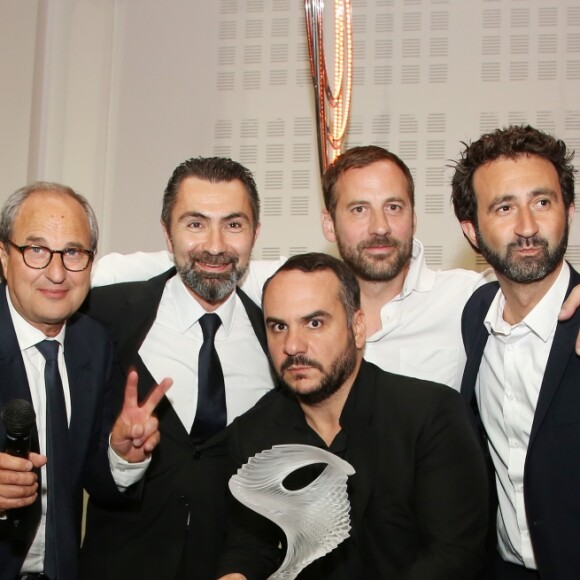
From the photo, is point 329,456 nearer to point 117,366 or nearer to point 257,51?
point 117,366

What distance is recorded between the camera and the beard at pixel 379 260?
129 inches

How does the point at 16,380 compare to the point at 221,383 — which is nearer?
the point at 16,380

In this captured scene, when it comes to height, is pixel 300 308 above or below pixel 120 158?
below

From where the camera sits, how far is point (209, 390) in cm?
317

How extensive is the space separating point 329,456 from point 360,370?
0.63 metres

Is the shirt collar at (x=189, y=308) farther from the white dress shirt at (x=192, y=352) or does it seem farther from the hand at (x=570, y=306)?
the hand at (x=570, y=306)

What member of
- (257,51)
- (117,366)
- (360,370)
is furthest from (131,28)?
(360,370)

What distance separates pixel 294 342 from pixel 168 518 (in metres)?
0.79

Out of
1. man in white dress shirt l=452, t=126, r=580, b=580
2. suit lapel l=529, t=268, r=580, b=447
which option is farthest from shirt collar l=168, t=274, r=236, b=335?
suit lapel l=529, t=268, r=580, b=447

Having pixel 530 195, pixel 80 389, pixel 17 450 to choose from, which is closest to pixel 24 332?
pixel 80 389

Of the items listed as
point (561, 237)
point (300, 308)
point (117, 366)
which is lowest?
point (117, 366)

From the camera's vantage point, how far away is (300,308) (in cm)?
284

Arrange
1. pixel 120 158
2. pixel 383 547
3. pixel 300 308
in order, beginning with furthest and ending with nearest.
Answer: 1. pixel 120 158
2. pixel 300 308
3. pixel 383 547

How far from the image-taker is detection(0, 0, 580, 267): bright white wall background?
5621mm
